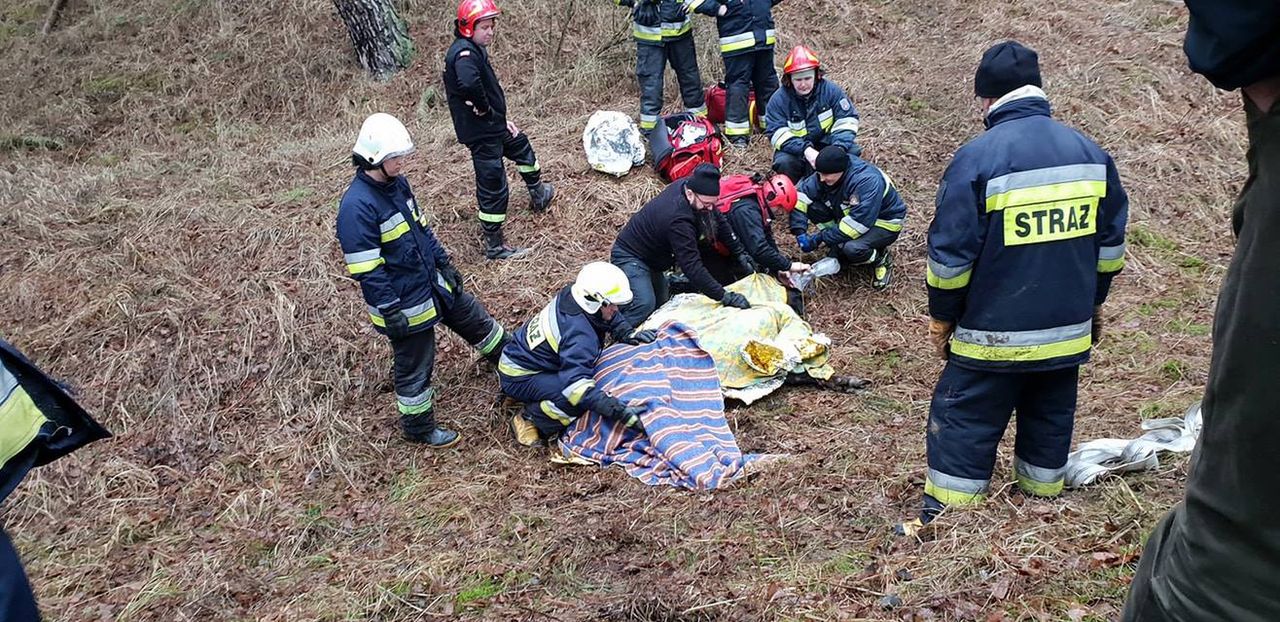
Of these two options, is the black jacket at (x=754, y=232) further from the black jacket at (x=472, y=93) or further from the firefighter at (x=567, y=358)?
the black jacket at (x=472, y=93)

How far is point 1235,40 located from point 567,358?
4566 millimetres

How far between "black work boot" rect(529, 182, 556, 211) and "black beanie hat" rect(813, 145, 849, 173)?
100 inches

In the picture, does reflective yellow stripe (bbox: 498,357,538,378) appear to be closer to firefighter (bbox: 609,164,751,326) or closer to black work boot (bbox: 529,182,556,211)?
firefighter (bbox: 609,164,751,326)

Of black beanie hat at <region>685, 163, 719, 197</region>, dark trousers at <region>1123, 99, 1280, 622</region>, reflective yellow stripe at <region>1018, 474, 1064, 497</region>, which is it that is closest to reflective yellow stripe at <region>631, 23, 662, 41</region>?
black beanie hat at <region>685, 163, 719, 197</region>

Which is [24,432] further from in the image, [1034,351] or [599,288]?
[1034,351]

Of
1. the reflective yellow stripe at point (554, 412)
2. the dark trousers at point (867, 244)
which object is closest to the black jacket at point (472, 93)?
the reflective yellow stripe at point (554, 412)

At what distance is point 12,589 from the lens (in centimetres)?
228

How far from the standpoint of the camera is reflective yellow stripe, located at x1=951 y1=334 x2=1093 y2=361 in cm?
347

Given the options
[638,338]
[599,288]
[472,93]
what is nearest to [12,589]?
[599,288]

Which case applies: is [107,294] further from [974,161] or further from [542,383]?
[974,161]

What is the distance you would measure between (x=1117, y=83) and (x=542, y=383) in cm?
707

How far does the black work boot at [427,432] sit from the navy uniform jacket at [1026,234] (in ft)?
11.6

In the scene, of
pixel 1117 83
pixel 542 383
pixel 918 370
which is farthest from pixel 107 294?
pixel 1117 83

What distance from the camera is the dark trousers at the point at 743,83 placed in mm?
8258
